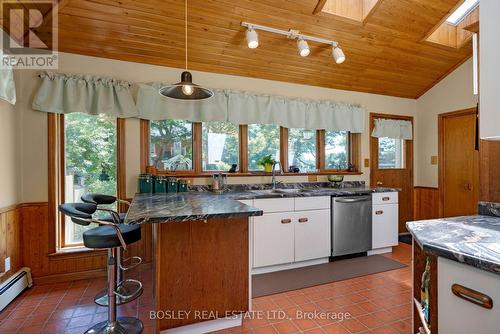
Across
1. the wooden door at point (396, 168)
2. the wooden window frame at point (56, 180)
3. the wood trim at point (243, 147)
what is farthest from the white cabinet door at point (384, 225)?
the wooden window frame at point (56, 180)

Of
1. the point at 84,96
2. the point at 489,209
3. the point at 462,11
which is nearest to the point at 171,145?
the point at 84,96

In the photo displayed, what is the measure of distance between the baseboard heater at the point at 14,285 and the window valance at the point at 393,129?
4602 mm

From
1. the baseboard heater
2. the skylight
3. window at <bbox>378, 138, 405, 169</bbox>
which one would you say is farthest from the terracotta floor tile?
the skylight

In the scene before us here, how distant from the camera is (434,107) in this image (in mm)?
4352

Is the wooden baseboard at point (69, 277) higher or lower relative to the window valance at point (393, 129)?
lower

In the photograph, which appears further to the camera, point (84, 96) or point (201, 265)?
point (84, 96)

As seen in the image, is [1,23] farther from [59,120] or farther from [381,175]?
[381,175]

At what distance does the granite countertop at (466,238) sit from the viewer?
891 millimetres

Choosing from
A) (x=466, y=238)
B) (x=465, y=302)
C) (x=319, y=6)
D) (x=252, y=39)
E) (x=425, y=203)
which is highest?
(x=319, y=6)

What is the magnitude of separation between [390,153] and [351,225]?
6.08ft

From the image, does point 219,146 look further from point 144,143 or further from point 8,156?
point 8,156

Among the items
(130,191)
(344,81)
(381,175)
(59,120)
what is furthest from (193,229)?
(381,175)

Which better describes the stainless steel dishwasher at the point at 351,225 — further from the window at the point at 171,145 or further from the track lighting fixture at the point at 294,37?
the window at the point at 171,145

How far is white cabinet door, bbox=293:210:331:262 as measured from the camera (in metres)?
3.06
